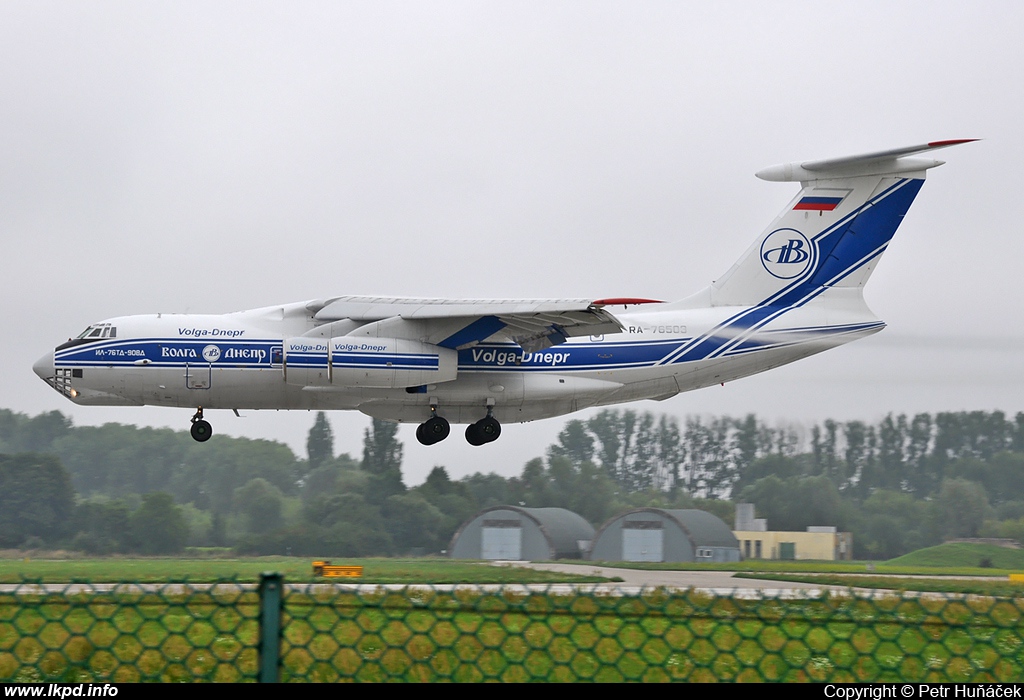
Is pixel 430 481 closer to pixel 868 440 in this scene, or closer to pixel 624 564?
pixel 624 564

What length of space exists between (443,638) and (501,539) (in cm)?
1749

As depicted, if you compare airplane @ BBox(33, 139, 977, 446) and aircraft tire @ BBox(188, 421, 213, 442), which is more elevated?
airplane @ BBox(33, 139, 977, 446)

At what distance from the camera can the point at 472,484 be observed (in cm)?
2522

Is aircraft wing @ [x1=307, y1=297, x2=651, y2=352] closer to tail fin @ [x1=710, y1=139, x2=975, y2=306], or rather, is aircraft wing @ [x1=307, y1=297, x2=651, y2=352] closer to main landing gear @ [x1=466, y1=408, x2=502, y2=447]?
main landing gear @ [x1=466, y1=408, x2=502, y2=447]

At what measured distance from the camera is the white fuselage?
Result: 738 inches

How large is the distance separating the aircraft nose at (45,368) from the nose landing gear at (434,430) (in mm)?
6608

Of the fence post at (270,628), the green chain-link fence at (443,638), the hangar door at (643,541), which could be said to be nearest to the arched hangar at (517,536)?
the hangar door at (643,541)

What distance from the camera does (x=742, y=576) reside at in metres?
16.4

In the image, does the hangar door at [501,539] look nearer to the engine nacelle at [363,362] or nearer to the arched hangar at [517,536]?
the arched hangar at [517,536]

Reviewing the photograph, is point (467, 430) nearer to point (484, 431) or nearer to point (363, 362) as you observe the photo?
point (484, 431)

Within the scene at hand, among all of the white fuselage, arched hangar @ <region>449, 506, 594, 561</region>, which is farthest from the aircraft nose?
arched hangar @ <region>449, 506, 594, 561</region>

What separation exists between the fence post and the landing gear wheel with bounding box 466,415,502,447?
16.4m
